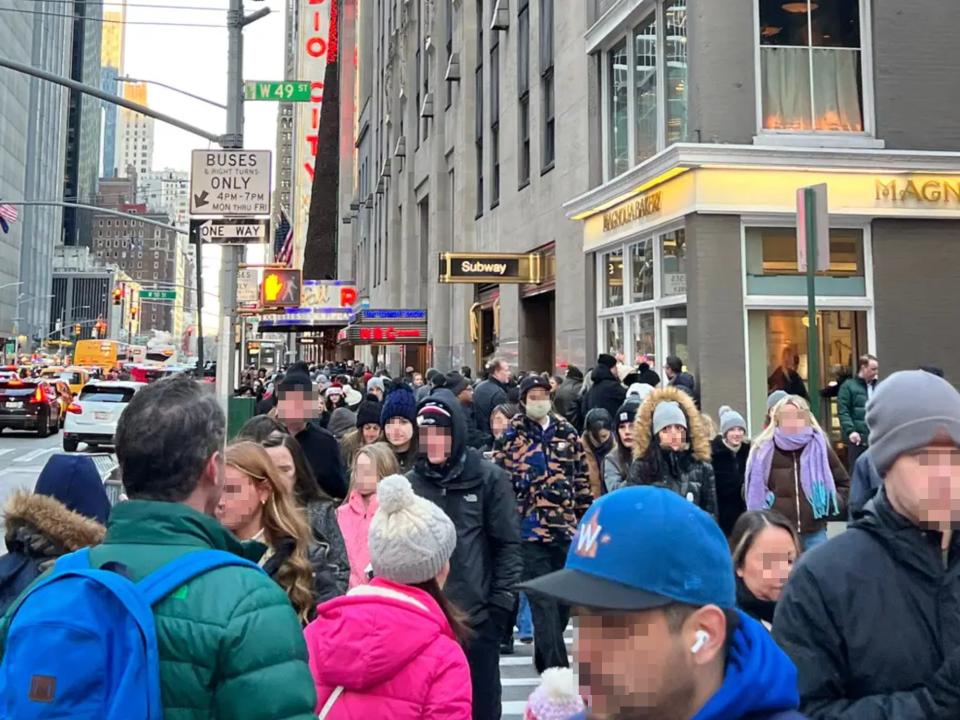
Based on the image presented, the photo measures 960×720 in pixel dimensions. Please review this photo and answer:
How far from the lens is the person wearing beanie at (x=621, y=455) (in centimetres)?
760

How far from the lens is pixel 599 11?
1941 centimetres

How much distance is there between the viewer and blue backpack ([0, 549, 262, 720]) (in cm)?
167

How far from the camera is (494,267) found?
76.8 feet

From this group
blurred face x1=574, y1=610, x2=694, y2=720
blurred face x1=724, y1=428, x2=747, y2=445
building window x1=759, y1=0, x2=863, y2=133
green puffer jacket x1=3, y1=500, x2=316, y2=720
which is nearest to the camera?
blurred face x1=574, y1=610, x2=694, y2=720

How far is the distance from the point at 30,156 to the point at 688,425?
121m

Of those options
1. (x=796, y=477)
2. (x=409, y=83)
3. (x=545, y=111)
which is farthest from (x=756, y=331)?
(x=409, y=83)

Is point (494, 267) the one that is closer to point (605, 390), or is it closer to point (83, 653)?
point (605, 390)

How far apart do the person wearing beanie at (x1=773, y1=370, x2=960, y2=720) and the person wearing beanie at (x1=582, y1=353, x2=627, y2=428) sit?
936 centimetres

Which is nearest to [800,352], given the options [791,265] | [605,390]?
[791,265]

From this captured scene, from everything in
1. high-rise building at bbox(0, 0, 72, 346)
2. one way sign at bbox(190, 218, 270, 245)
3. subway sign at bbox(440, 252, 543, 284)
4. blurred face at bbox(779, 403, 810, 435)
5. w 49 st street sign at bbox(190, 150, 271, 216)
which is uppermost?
high-rise building at bbox(0, 0, 72, 346)

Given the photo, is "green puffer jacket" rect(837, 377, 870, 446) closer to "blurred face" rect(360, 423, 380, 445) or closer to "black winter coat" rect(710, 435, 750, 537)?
"black winter coat" rect(710, 435, 750, 537)

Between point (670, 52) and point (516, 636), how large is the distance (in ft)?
40.6

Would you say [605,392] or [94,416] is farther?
[94,416]

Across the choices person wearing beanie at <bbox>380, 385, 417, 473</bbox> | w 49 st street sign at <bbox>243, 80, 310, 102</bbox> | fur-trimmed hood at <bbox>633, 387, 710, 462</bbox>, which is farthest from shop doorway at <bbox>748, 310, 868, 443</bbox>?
person wearing beanie at <bbox>380, 385, 417, 473</bbox>
